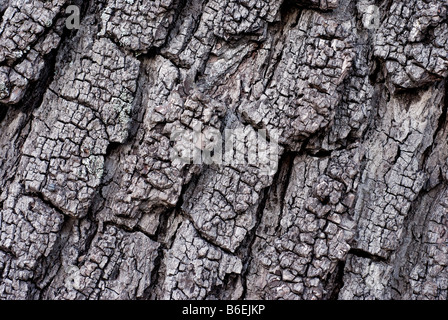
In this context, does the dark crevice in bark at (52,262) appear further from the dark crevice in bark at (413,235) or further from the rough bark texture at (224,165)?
the dark crevice in bark at (413,235)

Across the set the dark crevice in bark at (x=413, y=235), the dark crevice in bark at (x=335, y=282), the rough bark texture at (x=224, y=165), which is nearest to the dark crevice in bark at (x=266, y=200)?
the rough bark texture at (x=224, y=165)

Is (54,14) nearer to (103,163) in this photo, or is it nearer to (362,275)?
(103,163)

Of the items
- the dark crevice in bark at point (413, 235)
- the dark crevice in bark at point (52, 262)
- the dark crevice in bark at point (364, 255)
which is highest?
the dark crevice in bark at point (413, 235)

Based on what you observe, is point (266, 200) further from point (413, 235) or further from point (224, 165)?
point (413, 235)

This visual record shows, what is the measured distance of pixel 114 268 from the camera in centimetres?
228

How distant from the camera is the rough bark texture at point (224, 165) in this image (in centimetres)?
226

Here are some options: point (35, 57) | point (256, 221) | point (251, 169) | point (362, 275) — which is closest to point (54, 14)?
point (35, 57)

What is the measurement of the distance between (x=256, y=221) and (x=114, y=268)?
75 cm

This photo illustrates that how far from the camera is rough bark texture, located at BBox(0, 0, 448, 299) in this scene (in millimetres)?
2256
